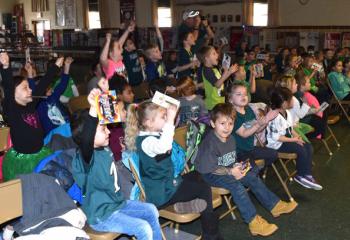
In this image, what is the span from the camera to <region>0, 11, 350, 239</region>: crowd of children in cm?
239

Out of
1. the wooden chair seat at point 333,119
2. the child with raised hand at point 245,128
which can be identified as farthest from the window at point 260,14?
the child with raised hand at point 245,128

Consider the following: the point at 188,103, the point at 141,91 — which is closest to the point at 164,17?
the point at 141,91

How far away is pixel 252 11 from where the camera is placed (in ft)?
38.3

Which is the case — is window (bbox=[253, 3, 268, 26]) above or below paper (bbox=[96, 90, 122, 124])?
above

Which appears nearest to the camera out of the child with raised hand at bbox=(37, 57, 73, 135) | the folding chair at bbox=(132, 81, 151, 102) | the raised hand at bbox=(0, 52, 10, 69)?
the raised hand at bbox=(0, 52, 10, 69)

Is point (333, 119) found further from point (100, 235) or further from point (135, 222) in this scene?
point (100, 235)

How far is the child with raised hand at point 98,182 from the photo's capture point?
91.0 inches

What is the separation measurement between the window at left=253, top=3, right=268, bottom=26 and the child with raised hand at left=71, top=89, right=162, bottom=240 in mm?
10109

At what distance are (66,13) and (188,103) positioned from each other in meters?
14.8

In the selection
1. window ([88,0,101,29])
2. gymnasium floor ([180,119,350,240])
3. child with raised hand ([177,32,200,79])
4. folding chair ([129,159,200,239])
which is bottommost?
gymnasium floor ([180,119,350,240])

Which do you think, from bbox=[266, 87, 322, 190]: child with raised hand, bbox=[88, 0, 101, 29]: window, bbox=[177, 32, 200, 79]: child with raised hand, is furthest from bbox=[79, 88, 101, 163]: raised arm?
bbox=[88, 0, 101, 29]: window

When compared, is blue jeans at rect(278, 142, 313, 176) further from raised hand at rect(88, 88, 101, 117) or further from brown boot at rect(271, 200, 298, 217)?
raised hand at rect(88, 88, 101, 117)

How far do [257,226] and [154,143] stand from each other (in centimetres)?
112

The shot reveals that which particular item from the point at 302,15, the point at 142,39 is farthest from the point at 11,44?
the point at 302,15
